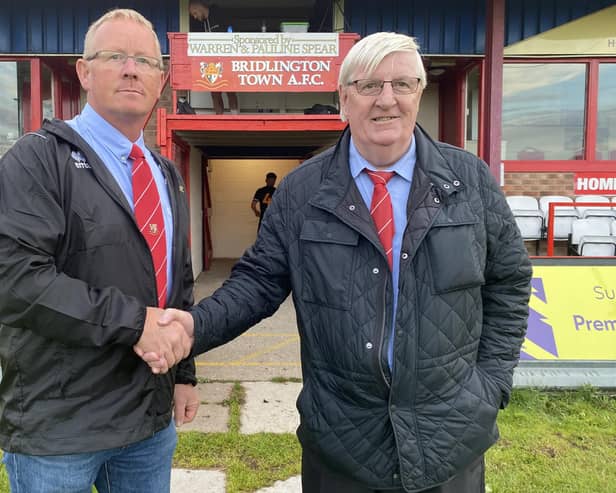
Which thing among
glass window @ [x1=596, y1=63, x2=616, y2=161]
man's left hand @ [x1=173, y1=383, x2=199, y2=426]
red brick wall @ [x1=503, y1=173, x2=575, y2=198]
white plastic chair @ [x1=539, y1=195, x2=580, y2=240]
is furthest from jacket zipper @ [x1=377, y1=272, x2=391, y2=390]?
glass window @ [x1=596, y1=63, x2=616, y2=161]

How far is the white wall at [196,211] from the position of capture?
32.1ft

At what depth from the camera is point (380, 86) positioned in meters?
1.76

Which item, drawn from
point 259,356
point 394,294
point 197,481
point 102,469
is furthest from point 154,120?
point 394,294

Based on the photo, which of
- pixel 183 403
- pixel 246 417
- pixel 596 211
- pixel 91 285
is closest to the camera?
pixel 91 285

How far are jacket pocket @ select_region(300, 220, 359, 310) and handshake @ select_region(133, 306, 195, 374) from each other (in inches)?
15.9

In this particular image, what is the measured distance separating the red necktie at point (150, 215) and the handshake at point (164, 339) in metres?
0.09

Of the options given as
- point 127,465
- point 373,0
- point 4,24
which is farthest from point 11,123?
point 127,465

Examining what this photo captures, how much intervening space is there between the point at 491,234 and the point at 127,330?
3.77 feet

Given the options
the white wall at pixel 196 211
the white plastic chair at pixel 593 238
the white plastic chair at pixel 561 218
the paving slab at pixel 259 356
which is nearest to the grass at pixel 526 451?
the paving slab at pixel 259 356

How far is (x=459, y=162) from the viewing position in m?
1.87

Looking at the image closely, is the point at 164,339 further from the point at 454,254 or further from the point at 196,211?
the point at 196,211

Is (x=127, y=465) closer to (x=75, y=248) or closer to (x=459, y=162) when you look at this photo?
(x=75, y=248)

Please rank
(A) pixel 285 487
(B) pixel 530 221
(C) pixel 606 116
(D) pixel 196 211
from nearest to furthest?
(A) pixel 285 487
(B) pixel 530 221
(C) pixel 606 116
(D) pixel 196 211

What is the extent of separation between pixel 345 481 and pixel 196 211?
8.98 m
